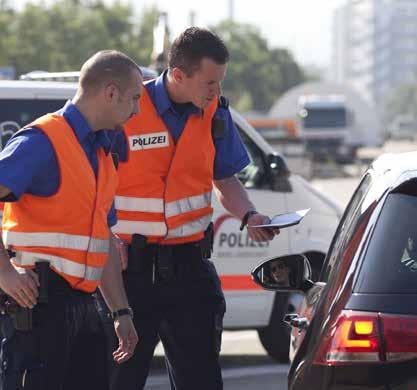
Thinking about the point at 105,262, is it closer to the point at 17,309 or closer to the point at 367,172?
the point at 17,309

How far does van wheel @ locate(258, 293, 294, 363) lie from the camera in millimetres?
8359

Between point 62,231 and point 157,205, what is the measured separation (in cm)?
90

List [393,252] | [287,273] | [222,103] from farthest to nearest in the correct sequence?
[222,103], [287,273], [393,252]

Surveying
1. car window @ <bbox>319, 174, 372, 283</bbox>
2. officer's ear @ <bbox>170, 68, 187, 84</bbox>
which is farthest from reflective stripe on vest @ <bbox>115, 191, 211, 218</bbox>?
car window @ <bbox>319, 174, 372, 283</bbox>

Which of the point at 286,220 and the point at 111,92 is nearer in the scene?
the point at 111,92

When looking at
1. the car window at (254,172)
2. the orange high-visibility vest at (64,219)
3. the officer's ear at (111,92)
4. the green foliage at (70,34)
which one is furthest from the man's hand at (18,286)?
the green foliage at (70,34)

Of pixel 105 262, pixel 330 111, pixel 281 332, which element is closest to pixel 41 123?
pixel 105 262

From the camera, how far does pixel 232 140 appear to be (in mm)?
5113

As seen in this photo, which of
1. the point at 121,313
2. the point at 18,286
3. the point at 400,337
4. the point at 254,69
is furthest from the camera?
the point at 254,69

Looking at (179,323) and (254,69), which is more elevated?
(179,323)

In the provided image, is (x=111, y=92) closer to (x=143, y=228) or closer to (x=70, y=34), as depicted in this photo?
(x=143, y=228)

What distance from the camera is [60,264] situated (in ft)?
13.5

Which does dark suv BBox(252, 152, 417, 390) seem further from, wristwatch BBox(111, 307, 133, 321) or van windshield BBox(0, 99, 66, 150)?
van windshield BBox(0, 99, 66, 150)

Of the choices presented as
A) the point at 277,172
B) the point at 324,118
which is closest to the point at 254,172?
the point at 277,172
